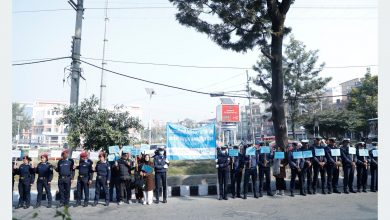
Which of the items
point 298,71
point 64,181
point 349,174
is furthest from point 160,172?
point 298,71

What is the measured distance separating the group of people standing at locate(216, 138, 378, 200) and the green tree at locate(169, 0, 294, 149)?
7.61 ft

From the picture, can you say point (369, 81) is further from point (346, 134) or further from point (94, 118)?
point (94, 118)

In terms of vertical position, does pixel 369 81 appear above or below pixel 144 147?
above

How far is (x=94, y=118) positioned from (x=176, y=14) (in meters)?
5.28

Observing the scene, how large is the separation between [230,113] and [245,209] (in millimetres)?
34949

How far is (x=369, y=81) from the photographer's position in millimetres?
35812

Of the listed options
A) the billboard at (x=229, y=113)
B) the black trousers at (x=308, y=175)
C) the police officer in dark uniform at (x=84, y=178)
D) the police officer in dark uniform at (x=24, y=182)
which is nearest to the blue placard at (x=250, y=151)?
the black trousers at (x=308, y=175)

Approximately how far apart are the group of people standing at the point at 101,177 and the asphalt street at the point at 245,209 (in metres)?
0.37

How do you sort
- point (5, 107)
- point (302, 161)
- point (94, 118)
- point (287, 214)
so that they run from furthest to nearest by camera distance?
point (94, 118) < point (302, 161) < point (287, 214) < point (5, 107)

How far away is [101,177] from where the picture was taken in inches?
370

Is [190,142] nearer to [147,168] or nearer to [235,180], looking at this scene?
[147,168]

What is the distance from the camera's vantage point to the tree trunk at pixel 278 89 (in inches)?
495

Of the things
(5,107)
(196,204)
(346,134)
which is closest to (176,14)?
(196,204)

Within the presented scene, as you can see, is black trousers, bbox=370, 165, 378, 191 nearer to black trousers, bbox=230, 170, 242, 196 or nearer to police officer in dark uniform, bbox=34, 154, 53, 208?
black trousers, bbox=230, 170, 242, 196
